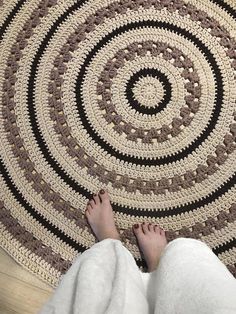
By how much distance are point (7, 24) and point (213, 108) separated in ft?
1.55

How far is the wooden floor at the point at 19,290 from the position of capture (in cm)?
93

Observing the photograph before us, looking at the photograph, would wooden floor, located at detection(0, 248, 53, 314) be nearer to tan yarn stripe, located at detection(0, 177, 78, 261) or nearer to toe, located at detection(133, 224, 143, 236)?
tan yarn stripe, located at detection(0, 177, 78, 261)

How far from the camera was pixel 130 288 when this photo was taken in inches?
Answer: 30.2

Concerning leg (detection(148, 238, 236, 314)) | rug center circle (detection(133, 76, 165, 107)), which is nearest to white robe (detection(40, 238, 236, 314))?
leg (detection(148, 238, 236, 314))

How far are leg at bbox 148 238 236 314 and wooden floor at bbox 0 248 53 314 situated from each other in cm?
24

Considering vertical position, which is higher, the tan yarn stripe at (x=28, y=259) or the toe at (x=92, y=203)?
the toe at (x=92, y=203)

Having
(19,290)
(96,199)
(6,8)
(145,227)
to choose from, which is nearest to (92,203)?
(96,199)

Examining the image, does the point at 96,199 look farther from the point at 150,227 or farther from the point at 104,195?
the point at 150,227

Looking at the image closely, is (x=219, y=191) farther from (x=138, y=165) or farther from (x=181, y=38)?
(x=181, y=38)

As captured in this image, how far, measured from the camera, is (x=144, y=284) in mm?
846

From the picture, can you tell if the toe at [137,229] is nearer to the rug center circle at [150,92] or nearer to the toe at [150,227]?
the toe at [150,227]

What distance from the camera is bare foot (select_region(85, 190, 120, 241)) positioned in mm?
932

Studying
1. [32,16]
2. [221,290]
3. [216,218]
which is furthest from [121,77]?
[221,290]

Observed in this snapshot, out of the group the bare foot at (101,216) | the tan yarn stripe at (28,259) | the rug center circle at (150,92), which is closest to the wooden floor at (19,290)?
the tan yarn stripe at (28,259)
